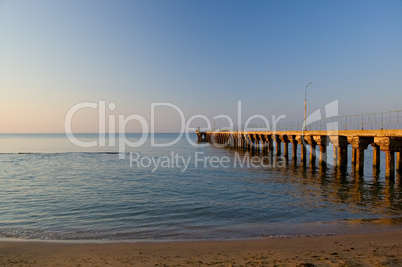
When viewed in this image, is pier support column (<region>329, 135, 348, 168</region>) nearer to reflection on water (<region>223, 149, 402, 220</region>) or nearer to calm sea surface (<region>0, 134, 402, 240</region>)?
reflection on water (<region>223, 149, 402, 220</region>)

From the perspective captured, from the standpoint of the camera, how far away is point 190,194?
15.5 meters

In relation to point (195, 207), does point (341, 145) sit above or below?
above

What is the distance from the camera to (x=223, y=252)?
6938mm

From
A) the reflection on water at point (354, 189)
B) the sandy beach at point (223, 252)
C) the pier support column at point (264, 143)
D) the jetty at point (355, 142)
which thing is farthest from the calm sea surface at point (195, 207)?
the pier support column at point (264, 143)

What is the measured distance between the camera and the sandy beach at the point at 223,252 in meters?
6.20

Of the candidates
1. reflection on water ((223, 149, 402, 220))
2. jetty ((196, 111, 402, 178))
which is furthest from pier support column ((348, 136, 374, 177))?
reflection on water ((223, 149, 402, 220))

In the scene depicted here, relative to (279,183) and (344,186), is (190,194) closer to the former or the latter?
(279,183)

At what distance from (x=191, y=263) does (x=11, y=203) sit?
11.4m

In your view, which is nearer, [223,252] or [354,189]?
[223,252]

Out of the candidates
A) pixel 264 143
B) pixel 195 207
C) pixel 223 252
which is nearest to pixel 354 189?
pixel 195 207

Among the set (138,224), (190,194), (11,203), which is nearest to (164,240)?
(138,224)

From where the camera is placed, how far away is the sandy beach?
6.20 meters

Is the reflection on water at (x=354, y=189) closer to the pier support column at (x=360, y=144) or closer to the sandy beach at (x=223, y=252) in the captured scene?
the pier support column at (x=360, y=144)

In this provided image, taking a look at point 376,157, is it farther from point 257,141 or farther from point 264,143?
point 257,141
